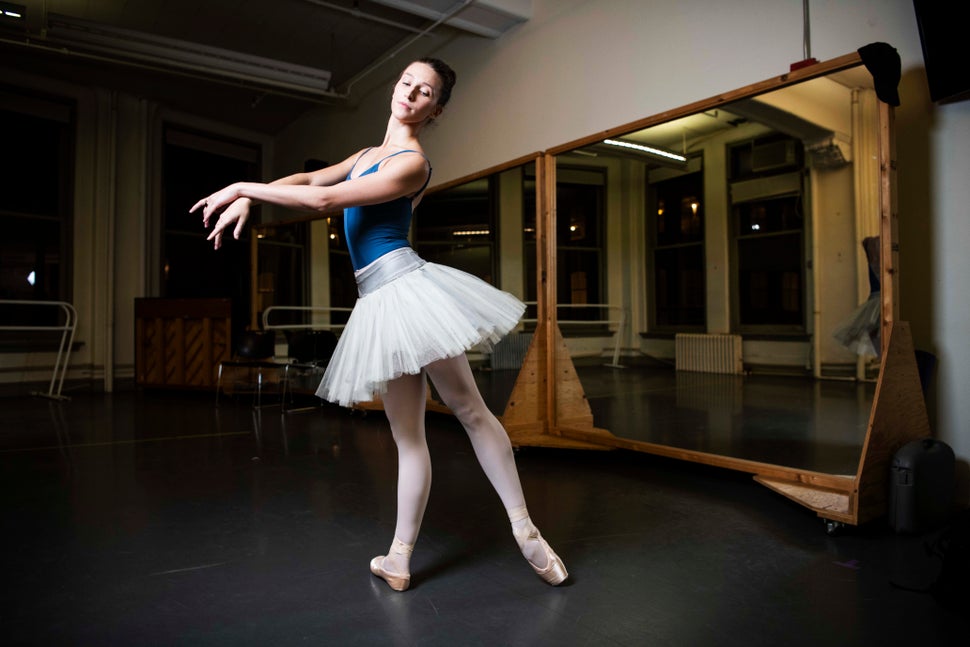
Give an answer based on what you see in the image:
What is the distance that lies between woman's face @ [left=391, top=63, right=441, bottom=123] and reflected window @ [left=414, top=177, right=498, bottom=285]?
339 cm

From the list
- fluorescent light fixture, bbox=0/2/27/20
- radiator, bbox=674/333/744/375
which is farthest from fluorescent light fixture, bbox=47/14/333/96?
radiator, bbox=674/333/744/375

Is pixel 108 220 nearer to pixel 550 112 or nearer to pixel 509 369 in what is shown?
pixel 509 369

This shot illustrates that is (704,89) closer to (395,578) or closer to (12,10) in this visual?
(395,578)

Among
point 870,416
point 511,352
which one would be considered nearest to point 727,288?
point 511,352

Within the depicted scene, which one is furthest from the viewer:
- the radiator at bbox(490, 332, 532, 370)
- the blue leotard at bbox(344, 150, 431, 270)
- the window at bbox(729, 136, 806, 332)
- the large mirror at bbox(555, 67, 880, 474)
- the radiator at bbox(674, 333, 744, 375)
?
the radiator at bbox(674, 333, 744, 375)

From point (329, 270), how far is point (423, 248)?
6.10 feet

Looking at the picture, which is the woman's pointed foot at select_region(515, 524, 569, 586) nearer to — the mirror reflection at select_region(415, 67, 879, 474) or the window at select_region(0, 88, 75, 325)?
the mirror reflection at select_region(415, 67, 879, 474)

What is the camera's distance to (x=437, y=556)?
2.04 metres

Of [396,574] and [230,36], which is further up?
[230,36]

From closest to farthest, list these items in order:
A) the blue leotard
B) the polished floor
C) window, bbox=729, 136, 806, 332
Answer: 1. the polished floor
2. the blue leotard
3. window, bbox=729, 136, 806, 332

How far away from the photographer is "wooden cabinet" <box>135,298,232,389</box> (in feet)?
22.8

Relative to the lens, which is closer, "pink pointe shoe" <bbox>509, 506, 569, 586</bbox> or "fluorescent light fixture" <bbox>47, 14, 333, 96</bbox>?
"pink pointe shoe" <bbox>509, 506, 569, 586</bbox>

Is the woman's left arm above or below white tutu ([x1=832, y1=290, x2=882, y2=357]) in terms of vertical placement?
above

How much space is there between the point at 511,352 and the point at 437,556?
3808mm
